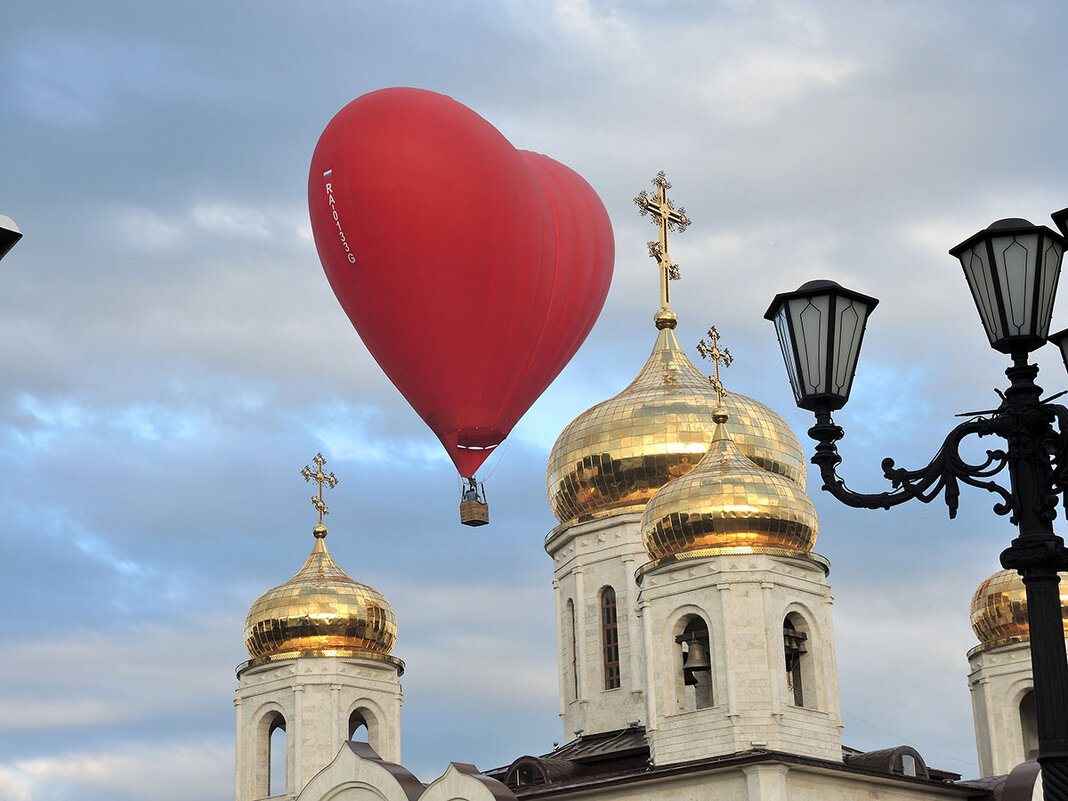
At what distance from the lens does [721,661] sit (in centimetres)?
2036

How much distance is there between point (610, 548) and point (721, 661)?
5200 mm

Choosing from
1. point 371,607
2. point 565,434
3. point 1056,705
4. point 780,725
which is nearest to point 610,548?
point 565,434

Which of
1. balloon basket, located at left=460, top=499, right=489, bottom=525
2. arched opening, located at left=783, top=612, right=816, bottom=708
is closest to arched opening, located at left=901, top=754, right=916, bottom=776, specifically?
arched opening, located at left=783, top=612, right=816, bottom=708

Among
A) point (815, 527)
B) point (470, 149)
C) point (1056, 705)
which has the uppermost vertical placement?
point (470, 149)

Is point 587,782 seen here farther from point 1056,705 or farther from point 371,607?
point 1056,705

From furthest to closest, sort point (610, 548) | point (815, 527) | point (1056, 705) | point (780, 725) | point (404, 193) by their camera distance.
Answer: point (610, 548) → point (815, 527) → point (780, 725) → point (404, 193) → point (1056, 705)

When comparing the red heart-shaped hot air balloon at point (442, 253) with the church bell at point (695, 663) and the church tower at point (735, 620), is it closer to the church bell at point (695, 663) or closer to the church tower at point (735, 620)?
the church tower at point (735, 620)

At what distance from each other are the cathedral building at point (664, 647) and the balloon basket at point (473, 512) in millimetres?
5368

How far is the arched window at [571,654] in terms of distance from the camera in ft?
83.4

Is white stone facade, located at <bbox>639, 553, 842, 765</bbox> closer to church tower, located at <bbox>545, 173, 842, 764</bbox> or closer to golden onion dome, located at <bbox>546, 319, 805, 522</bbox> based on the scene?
church tower, located at <bbox>545, 173, 842, 764</bbox>

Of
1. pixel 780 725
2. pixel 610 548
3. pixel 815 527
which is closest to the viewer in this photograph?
pixel 780 725

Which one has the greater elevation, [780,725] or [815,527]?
[815,527]

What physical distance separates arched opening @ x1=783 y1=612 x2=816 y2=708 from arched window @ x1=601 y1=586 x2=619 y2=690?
3976 mm

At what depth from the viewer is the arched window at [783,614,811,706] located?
21141mm
